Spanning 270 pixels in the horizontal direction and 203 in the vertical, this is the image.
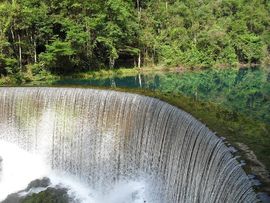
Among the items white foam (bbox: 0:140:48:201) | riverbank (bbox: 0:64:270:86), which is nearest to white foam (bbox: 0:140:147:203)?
white foam (bbox: 0:140:48:201)

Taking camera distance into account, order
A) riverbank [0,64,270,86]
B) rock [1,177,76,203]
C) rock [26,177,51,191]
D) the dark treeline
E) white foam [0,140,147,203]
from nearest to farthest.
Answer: white foam [0,140,147,203], rock [1,177,76,203], rock [26,177,51,191], riverbank [0,64,270,86], the dark treeline

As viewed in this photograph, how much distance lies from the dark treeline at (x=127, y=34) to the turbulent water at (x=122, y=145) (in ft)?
31.6

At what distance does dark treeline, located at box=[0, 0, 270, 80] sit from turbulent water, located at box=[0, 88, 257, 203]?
965 centimetres

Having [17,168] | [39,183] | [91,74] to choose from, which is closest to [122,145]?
[39,183]

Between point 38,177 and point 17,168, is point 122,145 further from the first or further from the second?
point 17,168

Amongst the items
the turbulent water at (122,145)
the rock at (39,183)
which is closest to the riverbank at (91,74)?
the turbulent water at (122,145)

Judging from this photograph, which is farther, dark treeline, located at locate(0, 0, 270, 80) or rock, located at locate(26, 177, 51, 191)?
dark treeline, located at locate(0, 0, 270, 80)

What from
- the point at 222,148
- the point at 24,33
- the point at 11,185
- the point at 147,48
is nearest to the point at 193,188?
the point at 222,148

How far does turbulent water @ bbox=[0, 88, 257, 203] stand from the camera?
22.8 ft

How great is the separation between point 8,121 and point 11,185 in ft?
8.17

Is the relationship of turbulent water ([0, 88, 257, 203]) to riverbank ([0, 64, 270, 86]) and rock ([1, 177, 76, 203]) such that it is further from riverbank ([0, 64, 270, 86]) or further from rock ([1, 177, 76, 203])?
riverbank ([0, 64, 270, 86])

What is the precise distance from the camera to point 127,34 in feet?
95.8

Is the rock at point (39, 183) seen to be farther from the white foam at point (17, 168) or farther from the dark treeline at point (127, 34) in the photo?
the dark treeline at point (127, 34)

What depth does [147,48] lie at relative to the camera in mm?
32406
